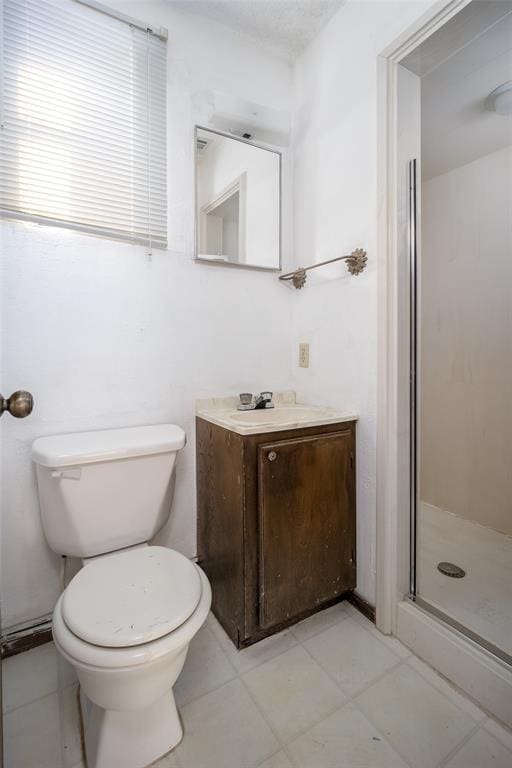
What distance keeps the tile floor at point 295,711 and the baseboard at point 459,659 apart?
33 millimetres

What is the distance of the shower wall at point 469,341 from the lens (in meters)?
1.88

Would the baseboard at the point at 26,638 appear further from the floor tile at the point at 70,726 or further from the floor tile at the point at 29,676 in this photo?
the floor tile at the point at 70,726

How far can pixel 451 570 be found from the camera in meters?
1.61

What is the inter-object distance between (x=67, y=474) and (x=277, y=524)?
2.36 feet

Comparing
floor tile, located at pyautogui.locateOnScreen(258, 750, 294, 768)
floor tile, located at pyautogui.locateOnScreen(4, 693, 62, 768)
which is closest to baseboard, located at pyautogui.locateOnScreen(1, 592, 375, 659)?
floor tile, located at pyautogui.locateOnScreen(4, 693, 62, 768)

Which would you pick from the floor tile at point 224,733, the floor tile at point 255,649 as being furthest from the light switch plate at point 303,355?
the floor tile at point 224,733

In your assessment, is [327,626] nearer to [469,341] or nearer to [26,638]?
[26,638]

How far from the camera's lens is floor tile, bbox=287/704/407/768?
2.98 feet

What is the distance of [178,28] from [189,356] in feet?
4.54

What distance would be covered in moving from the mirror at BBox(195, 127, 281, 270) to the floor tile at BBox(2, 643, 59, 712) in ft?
5.39

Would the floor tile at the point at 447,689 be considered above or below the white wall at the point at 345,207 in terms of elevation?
below

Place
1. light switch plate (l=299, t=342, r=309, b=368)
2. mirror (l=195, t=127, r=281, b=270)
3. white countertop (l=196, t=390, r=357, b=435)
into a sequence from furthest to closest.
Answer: light switch plate (l=299, t=342, r=309, b=368) → mirror (l=195, t=127, r=281, b=270) → white countertop (l=196, t=390, r=357, b=435)

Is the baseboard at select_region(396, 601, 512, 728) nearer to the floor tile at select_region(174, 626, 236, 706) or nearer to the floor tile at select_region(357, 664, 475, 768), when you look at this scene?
the floor tile at select_region(357, 664, 475, 768)

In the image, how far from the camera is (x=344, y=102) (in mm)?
1457
